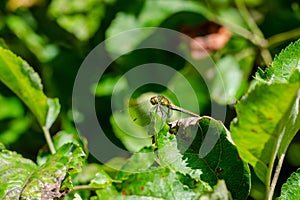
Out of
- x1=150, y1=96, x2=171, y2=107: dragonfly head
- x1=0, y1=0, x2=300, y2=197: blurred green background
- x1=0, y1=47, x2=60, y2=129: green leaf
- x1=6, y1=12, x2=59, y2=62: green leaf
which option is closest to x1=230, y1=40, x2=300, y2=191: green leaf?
x1=150, y1=96, x2=171, y2=107: dragonfly head

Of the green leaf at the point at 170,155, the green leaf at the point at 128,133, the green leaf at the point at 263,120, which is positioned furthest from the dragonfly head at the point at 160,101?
the green leaf at the point at 128,133

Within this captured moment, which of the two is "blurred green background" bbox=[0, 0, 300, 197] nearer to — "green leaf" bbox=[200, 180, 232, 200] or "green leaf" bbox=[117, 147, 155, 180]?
"green leaf" bbox=[117, 147, 155, 180]

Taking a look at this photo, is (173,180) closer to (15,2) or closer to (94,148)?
(94,148)

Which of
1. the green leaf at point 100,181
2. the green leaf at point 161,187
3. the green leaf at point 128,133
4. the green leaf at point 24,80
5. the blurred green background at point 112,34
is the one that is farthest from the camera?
the blurred green background at point 112,34

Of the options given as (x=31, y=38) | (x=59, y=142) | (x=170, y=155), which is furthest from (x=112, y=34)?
(x=170, y=155)

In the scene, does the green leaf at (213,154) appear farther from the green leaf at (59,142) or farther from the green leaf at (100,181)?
the green leaf at (59,142)

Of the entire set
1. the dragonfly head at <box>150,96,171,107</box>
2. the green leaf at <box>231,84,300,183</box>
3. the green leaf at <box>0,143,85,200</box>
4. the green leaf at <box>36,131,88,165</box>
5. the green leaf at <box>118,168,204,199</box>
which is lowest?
the green leaf at <box>36,131,88,165</box>

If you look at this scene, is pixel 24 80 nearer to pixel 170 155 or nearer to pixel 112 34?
pixel 170 155

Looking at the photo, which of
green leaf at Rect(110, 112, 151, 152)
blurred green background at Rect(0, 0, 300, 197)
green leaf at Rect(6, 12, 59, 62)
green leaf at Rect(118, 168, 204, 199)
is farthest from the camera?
green leaf at Rect(6, 12, 59, 62)
